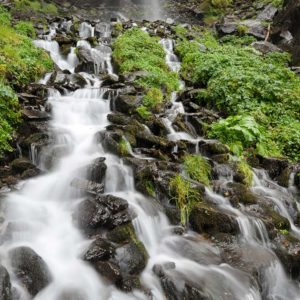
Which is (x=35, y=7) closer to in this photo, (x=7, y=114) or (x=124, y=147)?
(x=7, y=114)

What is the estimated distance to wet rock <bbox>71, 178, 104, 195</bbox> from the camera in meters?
7.65

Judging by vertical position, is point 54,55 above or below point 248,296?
below

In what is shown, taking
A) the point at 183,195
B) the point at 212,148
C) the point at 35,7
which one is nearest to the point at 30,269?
the point at 183,195

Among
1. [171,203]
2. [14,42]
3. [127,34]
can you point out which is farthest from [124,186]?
[127,34]

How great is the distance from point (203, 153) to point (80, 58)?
8288 mm

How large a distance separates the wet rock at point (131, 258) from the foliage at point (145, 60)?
8121 millimetres

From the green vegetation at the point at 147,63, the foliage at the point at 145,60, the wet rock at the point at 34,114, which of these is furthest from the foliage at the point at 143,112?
the wet rock at the point at 34,114

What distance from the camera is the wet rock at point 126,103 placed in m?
11.5

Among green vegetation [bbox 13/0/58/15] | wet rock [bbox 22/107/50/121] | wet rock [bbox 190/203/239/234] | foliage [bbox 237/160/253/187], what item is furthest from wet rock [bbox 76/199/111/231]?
green vegetation [bbox 13/0/58/15]

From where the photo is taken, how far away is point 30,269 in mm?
5594

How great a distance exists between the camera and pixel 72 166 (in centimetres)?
872

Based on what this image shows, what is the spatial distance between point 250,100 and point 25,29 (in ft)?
38.7

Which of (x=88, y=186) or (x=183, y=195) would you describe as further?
(x=88, y=186)

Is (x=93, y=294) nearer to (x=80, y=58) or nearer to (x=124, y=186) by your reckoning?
(x=124, y=186)
